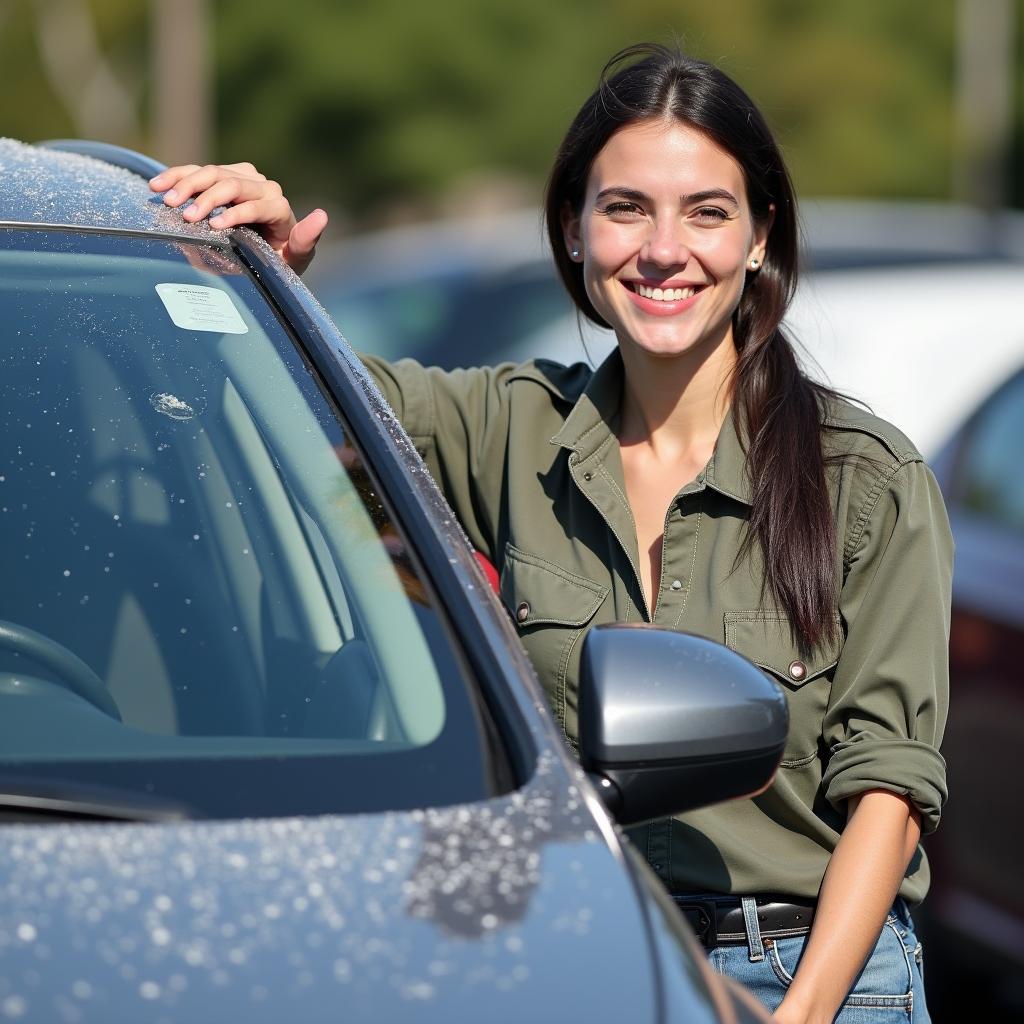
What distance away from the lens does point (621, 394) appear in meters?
2.79

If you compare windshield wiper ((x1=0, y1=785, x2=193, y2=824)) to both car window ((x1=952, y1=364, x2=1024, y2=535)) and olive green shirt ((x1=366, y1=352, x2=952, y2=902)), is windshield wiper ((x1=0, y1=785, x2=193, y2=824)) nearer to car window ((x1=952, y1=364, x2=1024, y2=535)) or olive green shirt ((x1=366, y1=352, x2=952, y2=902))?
olive green shirt ((x1=366, y1=352, x2=952, y2=902))

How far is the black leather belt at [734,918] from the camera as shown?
2.36 meters

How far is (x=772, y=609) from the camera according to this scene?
242 centimetres

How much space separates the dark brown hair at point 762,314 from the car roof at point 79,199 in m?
0.62

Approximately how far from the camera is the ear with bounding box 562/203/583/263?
2.88m

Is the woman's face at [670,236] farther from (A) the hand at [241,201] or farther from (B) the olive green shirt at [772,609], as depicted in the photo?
(A) the hand at [241,201]

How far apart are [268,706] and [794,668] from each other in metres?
0.76

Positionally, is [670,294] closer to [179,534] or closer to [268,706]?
[179,534]

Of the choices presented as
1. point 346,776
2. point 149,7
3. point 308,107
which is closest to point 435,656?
point 346,776

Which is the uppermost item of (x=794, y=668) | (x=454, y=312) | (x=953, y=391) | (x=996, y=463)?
(x=794, y=668)

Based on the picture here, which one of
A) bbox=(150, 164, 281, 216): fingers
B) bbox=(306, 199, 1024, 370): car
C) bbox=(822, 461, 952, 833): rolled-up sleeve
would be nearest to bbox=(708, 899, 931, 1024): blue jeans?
bbox=(822, 461, 952, 833): rolled-up sleeve

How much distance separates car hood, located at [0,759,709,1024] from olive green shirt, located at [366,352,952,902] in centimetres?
70

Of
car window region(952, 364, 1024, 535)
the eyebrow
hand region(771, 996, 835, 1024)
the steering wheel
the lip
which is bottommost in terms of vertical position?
car window region(952, 364, 1024, 535)

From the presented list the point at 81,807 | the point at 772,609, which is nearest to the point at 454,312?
the point at 772,609
